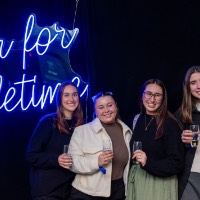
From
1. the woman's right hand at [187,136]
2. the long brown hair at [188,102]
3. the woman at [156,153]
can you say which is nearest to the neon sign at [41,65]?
the woman at [156,153]

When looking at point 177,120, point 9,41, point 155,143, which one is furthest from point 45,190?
point 9,41

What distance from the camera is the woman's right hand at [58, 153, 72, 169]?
2.34m

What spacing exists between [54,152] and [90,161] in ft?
1.04

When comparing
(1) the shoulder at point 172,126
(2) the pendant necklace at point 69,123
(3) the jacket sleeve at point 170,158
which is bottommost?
(3) the jacket sleeve at point 170,158

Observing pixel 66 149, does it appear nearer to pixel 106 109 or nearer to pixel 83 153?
pixel 83 153

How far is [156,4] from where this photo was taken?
→ 10.7ft

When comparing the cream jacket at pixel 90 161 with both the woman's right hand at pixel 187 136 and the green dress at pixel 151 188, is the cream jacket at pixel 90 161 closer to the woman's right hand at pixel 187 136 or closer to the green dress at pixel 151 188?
the green dress at pixel 151 188

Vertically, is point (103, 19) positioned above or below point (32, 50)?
above

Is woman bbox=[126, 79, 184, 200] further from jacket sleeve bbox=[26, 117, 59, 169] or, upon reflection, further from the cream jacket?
jacket sleeve bbox=[26, 117, 59, 169]

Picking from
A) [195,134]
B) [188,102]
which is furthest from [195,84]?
[195,134]

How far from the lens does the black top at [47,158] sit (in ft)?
8.06

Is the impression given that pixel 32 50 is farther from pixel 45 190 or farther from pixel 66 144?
pixel 45 190

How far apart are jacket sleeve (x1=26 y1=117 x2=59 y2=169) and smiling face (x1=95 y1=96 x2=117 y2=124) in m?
0.37

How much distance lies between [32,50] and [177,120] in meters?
1.34
